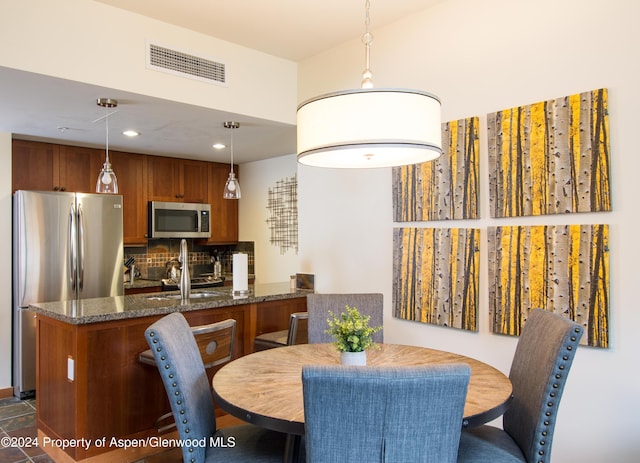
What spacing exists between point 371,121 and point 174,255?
4.48m

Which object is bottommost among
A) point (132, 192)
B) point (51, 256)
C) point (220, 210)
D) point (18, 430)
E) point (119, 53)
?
point (18, 430)

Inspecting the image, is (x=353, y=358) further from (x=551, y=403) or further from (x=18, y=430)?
(x=18, y=430)

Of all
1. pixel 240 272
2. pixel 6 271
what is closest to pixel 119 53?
pixel 240 272

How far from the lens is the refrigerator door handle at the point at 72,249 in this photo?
4184mm

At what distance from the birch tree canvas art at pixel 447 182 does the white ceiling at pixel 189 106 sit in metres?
0.87

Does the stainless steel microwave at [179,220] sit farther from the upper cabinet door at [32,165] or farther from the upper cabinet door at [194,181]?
the upper cabinet door at [32,165]

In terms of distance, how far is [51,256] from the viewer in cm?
410

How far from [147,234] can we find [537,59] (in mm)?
4065

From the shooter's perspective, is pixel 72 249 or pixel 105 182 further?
pixel 72 249

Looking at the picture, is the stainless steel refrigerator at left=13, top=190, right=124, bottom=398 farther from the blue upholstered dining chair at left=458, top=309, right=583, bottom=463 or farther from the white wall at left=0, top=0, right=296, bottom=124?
the blue upholstered dining chair at left=458, top=309, right=583, bottom=463

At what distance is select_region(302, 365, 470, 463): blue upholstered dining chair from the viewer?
1.14 metres

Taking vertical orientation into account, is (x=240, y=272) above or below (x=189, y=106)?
below

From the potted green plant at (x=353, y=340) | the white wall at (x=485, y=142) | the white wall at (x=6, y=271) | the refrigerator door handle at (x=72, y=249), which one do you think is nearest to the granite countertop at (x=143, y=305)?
the white wall at (x=485, y=142)

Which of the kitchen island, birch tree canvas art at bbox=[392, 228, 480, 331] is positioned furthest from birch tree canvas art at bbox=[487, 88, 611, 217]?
the kitchen island
